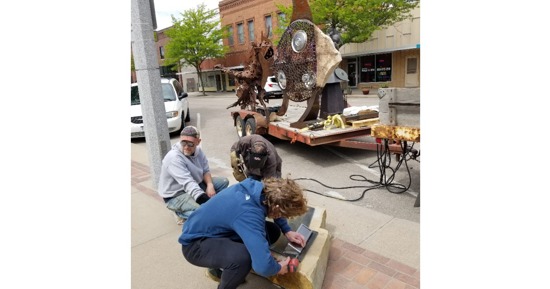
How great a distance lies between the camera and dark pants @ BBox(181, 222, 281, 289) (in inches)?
98.2

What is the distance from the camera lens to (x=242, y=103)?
9.35 meters

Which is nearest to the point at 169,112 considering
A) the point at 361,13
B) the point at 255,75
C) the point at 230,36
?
the point at 255,75

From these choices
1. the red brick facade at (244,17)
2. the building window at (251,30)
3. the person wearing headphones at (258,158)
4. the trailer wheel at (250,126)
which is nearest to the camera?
the person wearing headphones at (258,158)

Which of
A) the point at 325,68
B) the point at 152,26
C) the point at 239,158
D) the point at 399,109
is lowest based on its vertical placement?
the point at 239,158

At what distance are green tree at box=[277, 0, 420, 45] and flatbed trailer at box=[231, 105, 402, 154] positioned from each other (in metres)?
13.0

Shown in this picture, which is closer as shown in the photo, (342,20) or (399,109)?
(399,109)

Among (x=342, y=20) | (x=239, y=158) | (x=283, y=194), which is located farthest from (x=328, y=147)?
(x=342, y=20)

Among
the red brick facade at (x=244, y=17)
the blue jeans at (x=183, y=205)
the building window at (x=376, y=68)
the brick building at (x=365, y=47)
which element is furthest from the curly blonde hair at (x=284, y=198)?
the red brick facade at (x=244, y=17)

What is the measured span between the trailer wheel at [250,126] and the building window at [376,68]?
17658 millimetres

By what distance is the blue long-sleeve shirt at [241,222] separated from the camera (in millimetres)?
2344

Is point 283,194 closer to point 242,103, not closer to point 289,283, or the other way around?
point 289,283

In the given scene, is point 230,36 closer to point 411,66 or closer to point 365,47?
point 365,47

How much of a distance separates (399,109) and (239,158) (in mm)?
2110

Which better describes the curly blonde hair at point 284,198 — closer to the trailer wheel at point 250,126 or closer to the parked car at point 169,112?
the trailer wheel at point 250,126
